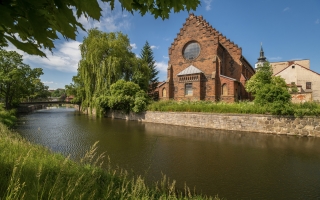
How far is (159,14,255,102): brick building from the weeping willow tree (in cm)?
681

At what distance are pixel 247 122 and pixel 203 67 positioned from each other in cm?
1354

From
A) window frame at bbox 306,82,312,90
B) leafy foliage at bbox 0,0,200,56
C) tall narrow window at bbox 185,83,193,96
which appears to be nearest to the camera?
leafy foliage at bbox 0,0,200,56

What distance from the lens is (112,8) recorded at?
1.90m

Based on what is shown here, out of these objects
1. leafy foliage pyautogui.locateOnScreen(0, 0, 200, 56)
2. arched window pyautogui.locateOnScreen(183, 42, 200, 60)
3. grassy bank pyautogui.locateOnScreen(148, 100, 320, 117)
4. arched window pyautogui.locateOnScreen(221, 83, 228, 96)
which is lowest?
grassy bank pyautogui.locateOnScreen(148, 100, 320, 117)

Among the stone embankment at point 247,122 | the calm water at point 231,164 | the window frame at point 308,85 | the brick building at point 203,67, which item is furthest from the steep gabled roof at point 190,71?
the window frame at point 308,85

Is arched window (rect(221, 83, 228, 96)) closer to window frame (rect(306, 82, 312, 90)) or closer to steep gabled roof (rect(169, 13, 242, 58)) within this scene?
steep gabled roof (rect(169, 13, 242, 58))

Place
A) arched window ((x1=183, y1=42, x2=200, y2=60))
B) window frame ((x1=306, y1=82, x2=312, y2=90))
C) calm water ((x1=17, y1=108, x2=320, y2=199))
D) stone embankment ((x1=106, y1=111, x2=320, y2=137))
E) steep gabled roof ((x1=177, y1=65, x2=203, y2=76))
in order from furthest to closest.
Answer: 1. window frame ((x1=306, y1=82, x2=312, y2=90))
2. arched window ((x1=183, y1=42, x2=200, y2=60))
3. steep gabled roof ((x1=177, y1=65, x2=203, y2=76))
4. stone embankment ((x1=106, y1=111, x2=320, y2=137))
5. calm water ((x1=17, y1=108, x2=320, y2=199))

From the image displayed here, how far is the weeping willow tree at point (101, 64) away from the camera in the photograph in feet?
90.3

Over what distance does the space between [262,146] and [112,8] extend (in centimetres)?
1194

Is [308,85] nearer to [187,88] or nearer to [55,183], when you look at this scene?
[187,88]

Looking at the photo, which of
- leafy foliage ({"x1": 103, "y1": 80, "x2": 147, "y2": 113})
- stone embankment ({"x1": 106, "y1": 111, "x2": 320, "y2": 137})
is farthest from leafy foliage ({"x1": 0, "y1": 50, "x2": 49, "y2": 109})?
stone embankment ({"x1": 106, "y1": 111, "x2": 320, "y2": 137})

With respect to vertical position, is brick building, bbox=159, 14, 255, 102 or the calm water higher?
brick building, bbox=159, 14, 255, 102

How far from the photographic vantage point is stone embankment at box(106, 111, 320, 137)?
13.8 metres

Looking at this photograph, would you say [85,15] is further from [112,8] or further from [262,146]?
[262,146]
